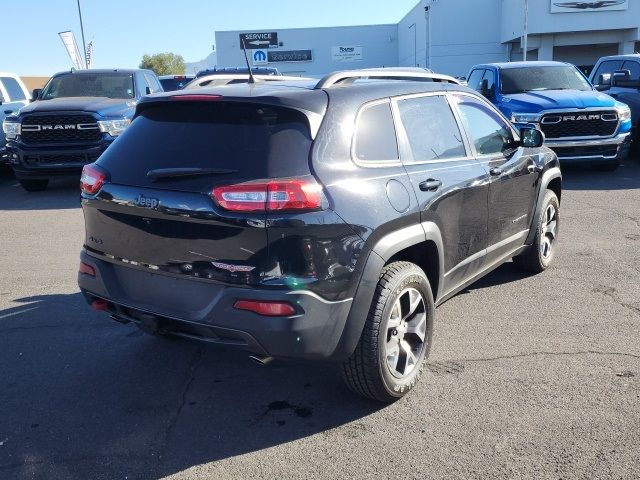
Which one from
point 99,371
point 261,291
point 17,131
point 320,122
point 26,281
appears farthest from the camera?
point 17,131

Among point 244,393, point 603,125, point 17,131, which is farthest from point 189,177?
point 603,125

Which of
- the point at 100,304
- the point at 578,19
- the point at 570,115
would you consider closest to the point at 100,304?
the point at 100,304

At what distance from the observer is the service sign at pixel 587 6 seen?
3931 centimetres

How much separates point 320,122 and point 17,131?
8.60 metres

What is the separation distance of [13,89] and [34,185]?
12.8 feet

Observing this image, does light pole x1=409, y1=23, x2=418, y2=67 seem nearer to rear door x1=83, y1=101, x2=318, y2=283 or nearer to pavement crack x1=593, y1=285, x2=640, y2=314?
pavement crack x1=593, y1=285, x2=640, y2=314

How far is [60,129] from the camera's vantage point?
10078 millimetres

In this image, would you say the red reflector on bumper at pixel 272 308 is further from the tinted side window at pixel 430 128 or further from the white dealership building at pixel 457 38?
the white dealership building at pixel 457 38

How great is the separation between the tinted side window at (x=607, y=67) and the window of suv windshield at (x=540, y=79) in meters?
2.41

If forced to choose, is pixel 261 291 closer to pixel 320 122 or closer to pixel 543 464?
pixel 320 122

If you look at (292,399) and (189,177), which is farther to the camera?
(292,399)

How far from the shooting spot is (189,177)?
10.4ft

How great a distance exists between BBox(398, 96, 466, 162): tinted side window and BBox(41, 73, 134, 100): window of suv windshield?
8.36 meters

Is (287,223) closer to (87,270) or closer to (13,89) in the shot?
(87,270)
